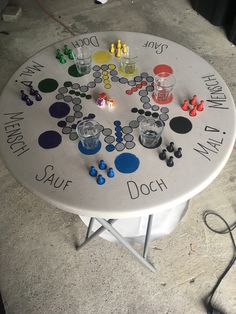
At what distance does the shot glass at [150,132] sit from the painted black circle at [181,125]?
50 mm

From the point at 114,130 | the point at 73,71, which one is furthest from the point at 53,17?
the point at 114,130

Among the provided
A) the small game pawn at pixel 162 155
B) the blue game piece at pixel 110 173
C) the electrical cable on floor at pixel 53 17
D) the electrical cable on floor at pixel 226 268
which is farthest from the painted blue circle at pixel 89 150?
the electrical cable on floor at pixel 53 17

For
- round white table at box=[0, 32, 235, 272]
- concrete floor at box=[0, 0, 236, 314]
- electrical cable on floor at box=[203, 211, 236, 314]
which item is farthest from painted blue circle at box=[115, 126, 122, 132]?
electrical cable on floor at box=[203, 211, 236, 314]

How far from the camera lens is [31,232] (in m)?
1.76

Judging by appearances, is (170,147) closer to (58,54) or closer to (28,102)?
(28,102)

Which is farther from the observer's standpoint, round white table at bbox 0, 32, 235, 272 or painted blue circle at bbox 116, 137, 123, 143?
painted blue circle at bbox 116, 137, 123, 143

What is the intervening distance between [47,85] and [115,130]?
398 millimetres

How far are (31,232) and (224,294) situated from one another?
1.01 m

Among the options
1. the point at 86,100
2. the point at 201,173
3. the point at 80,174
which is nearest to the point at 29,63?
the point at 86,100

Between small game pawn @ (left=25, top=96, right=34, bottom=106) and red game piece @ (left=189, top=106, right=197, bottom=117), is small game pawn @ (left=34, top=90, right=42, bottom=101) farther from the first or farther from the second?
red game piece @ (left=189, top=106, right=197, bottom=117)

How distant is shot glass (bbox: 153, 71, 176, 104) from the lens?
4.53ft

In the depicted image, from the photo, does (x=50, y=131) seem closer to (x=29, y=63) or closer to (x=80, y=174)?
(x=80, y=174)

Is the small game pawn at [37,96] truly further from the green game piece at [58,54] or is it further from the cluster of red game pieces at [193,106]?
the cluster of red game pieces at [193,106]

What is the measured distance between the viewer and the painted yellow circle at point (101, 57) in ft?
5.07
